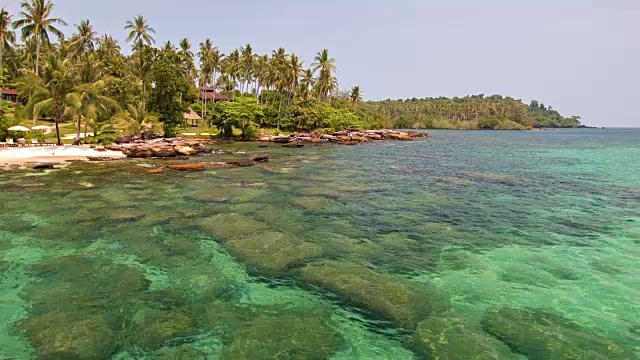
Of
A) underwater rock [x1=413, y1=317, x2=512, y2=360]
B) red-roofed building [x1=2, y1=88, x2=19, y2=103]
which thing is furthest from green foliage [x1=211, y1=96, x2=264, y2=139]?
underwater rock [x1=413, y1=317, x2=512, y2=360]

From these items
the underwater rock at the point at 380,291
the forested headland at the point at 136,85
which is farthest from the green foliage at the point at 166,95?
the underwater rock at the point at 380,291

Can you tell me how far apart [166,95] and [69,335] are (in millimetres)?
52898

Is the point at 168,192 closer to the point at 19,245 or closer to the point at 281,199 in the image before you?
the point at 281,199

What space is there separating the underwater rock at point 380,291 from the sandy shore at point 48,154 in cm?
3167

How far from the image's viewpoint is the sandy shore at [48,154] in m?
31.9

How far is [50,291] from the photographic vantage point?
9.12 meters

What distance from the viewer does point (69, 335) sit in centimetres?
719

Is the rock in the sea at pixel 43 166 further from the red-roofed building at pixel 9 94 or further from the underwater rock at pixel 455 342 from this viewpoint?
the red-roofed building at pixel 9 94

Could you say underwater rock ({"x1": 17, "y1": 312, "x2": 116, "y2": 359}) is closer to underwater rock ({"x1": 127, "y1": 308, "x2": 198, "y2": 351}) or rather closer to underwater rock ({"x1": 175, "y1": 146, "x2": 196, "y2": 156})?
underwater rock ({"x1": 127, "y1": 308, "x2": 198, "y2": 351})

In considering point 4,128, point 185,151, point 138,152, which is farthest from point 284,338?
point 4,128

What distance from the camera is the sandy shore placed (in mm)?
31859

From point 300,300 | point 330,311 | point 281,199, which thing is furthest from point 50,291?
point 281,199

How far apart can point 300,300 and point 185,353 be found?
119 inches

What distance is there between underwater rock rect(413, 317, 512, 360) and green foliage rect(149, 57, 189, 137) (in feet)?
178
